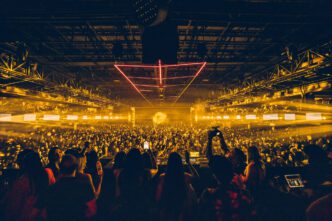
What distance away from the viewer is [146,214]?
2.39 m

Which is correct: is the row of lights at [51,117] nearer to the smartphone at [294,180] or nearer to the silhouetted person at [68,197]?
the silhouetted person at [68,197]

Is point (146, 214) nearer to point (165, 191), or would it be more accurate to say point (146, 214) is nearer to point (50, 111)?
point (165, 191)

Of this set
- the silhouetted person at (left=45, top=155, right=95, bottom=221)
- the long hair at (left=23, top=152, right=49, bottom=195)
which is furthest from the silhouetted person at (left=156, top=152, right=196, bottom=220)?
the long hair at (left=23, top=152, right=49, bottom=195)

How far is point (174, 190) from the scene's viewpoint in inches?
88.4

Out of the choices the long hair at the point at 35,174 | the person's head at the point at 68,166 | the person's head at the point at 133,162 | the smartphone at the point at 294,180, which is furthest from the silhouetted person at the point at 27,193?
the smartphone at the point at 294,180

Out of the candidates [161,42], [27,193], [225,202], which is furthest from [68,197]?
[161,42]

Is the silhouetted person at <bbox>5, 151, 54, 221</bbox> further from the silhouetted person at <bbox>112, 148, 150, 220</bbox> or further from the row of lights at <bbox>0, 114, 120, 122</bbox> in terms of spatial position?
the row of lights at <bbox>0, 114, 120, 122</bbox>

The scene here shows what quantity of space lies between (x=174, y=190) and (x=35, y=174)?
194 centimetres

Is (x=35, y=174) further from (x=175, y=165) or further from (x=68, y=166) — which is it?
(x=175, y=165)

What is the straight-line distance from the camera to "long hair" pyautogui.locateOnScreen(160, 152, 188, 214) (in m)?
2.23

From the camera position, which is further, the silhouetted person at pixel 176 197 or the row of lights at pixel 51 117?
the row of lights at pixel 51 117

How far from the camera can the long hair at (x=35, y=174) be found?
2.55 metres

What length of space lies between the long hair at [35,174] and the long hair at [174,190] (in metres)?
1.69

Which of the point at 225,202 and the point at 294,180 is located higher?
the point at 225,202
